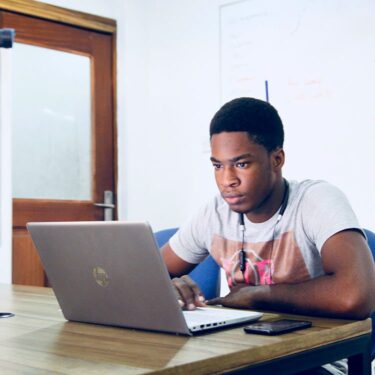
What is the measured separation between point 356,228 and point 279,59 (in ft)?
6.31

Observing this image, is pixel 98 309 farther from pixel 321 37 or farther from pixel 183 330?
pixel 321 37

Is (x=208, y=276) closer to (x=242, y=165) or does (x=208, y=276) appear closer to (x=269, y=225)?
(x=269, y=225)

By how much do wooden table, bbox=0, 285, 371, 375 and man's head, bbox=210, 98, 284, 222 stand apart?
36 cm

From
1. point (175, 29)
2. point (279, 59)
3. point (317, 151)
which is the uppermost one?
point (175, 29)

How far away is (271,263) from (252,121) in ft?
1.13

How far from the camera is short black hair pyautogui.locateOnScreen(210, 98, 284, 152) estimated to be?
159cm

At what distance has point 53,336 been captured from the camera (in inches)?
45.5

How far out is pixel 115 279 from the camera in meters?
1.17

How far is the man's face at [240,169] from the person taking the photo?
1576 mm

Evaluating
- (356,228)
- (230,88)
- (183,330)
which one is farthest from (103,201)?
(183,330)

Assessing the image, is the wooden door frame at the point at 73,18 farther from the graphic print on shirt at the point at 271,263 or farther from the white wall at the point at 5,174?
the graphic print on shirt at the point at 271,263

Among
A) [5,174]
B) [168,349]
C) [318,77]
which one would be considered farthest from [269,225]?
[5,174]

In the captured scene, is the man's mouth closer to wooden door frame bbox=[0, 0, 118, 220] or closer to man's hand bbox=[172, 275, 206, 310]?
man's hand bbox=[172, 275, 206, 310]

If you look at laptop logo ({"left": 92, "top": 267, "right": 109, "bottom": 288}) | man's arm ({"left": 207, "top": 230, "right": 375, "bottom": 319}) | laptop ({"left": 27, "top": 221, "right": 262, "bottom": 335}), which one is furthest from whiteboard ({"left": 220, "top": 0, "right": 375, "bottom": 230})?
laptop logo ({"left": 92, "top": 267, "right": 109, "bottom": 288})
